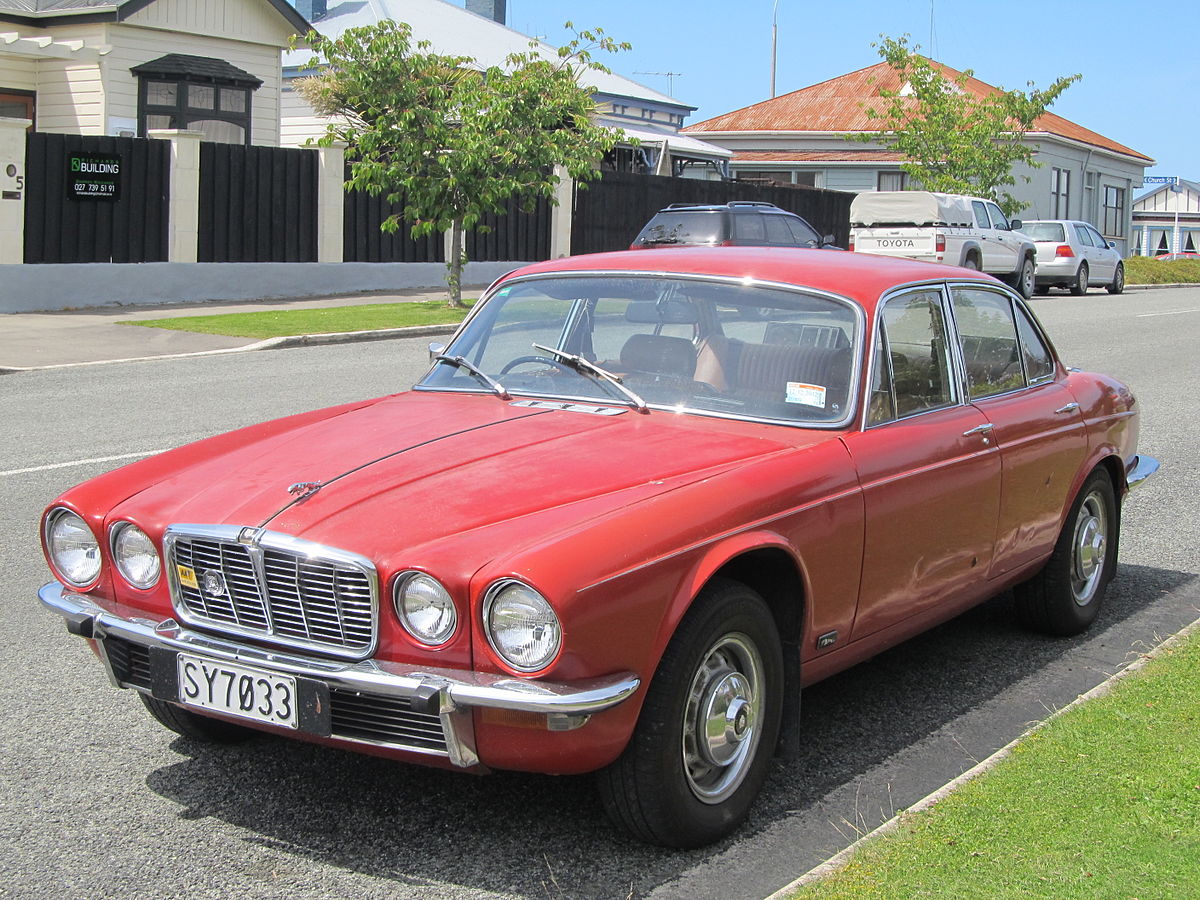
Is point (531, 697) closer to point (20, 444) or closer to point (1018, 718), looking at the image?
point (1018, 718)

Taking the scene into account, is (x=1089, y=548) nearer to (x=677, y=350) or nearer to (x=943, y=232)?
(x=677, y=350)

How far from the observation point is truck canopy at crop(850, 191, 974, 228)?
28.5m

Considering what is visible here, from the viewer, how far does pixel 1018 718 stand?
16.1 ft

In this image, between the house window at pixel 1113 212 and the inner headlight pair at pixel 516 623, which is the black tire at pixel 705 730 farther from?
the house window at pixel 1113 212

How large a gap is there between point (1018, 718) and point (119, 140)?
1834cm

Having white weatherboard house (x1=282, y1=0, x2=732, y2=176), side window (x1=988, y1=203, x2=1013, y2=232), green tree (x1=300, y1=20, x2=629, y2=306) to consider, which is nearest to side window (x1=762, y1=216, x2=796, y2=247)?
green tree (x1=300, y1=20, x2=629, y2=306)

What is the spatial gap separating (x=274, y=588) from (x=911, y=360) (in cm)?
241

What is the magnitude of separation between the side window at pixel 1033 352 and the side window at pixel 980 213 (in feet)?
79.7

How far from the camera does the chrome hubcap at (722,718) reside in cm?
374

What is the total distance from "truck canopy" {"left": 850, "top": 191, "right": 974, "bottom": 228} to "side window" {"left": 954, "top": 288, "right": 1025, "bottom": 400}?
919 inches

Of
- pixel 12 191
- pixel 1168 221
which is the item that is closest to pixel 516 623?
pixel 12 191

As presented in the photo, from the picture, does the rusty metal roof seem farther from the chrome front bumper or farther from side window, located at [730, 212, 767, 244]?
the chrome front bumper

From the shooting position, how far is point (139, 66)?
2628 cm

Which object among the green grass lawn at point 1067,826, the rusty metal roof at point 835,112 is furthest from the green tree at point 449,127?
the rusty metal roof at point 835,112
